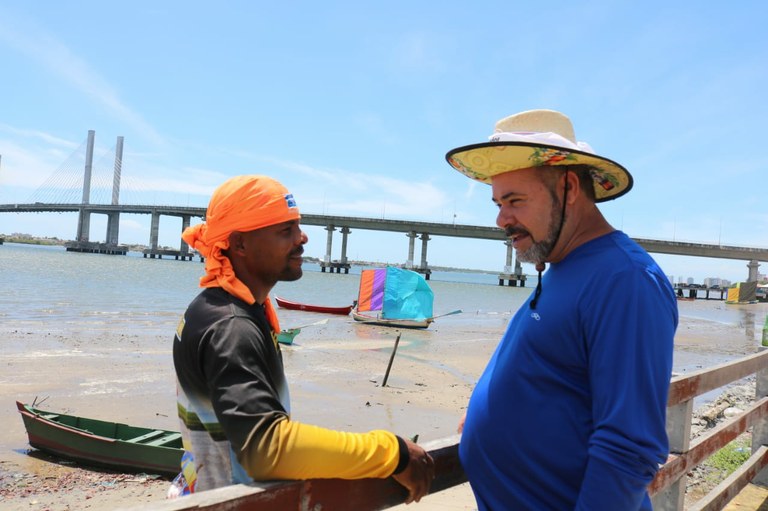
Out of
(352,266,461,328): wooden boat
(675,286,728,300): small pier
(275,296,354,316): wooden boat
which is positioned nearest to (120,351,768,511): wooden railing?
(352,266,461,328): wooden boat

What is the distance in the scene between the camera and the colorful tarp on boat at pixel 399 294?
29.4m

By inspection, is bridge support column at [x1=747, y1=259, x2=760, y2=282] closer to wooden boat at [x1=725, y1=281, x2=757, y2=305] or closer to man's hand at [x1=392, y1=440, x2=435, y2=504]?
wooden boat at [x1=725, y1=281, x2=757, y2=305]

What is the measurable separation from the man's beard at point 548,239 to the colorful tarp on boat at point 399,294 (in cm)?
2699

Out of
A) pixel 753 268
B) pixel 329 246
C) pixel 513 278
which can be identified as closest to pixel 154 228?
pixel 329 246

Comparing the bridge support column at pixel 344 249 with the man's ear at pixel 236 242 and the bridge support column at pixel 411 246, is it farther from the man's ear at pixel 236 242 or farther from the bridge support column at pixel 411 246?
the man's ear at pixel 236 242

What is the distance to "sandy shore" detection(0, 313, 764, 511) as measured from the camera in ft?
23.5

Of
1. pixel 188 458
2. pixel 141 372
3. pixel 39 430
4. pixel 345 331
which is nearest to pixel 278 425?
pixel 188 458

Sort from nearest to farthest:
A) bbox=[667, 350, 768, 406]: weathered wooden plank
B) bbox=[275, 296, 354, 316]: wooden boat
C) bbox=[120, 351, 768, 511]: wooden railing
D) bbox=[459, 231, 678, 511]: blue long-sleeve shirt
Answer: bbox=[120, 351, 768, 511]: wooden railing
bbox=[459, 231, 678, 511]: blue long-sleeve shirt
bbox=[667, 350, 768, 406]: weathered wooden plank
bbox=[275, 296, 354, 316]: wooden boat

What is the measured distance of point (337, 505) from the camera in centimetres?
156

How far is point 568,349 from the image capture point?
5.42 feet

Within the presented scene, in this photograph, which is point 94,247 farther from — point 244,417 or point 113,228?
point 244,417

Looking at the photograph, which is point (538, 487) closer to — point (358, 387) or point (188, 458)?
point (188, 458)

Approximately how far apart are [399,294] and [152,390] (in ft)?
59.5

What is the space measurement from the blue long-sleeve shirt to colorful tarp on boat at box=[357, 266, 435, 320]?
2707 cm
